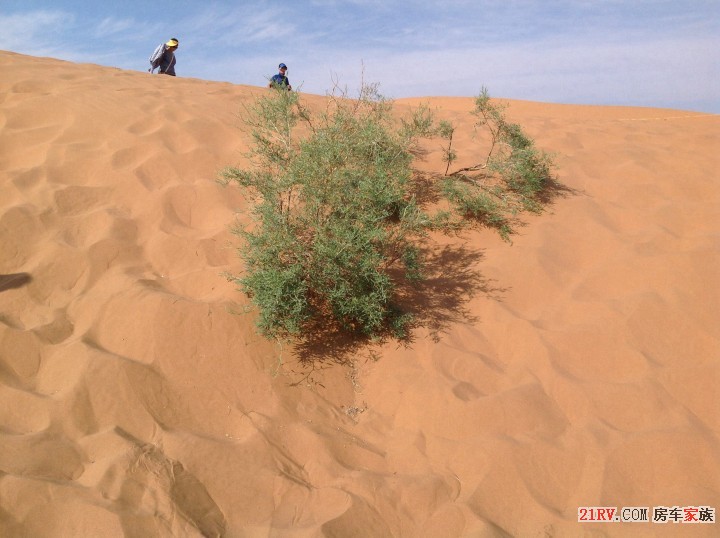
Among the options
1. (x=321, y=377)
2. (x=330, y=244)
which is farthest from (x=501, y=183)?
(x=321, y=377)

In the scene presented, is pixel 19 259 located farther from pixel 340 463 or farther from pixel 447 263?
pixel 447 263

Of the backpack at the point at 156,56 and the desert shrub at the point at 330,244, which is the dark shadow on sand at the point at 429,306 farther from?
the backpack at the point at 156,56

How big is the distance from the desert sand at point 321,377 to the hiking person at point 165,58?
151 inches

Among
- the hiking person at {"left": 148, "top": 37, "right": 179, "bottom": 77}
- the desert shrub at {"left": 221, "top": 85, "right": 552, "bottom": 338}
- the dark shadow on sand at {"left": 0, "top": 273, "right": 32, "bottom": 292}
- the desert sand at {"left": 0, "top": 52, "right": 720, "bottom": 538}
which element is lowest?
the desert sand at {"left": 0, "top": 52, "right": 720, "bottom": 538}

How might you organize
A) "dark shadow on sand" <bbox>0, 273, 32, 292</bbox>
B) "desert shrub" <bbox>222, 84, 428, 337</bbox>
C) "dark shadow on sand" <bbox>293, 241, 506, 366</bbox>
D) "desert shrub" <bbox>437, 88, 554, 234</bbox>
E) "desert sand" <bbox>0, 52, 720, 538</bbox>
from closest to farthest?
"desert sand" <bbox>0, 52, 720, 538</bbox>, "desert shrub" <bbox>222, 84, 428, 337</bbox>, "dark shadow on sand" <bbox>293, 241, 506, 366</bbox>, "dark shadow on sand" <bbox>0, 273, 32, 292</bbox>, "desert shrub" <bbox>437, 88, 554, 234</bbox>

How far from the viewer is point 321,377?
304 cm

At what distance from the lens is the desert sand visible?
2326 mm

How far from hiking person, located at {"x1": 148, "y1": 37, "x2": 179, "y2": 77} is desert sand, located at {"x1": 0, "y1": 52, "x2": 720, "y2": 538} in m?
3.83

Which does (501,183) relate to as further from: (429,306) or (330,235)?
(330,235)

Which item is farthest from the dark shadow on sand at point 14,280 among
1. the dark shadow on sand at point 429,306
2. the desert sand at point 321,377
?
the dark shadow on sand at point 429,306

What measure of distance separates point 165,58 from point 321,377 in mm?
7110

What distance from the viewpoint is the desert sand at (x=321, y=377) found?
7.63 feet

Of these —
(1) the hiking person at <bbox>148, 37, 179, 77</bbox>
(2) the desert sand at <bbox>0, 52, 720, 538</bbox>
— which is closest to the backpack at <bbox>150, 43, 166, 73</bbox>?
(1) the hiking person at <bbox>148, 37, 179, 77</bbox>

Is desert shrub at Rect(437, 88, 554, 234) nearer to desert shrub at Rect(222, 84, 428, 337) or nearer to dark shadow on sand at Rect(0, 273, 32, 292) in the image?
desert shrub at Rect(222, 84, 428, 337)
